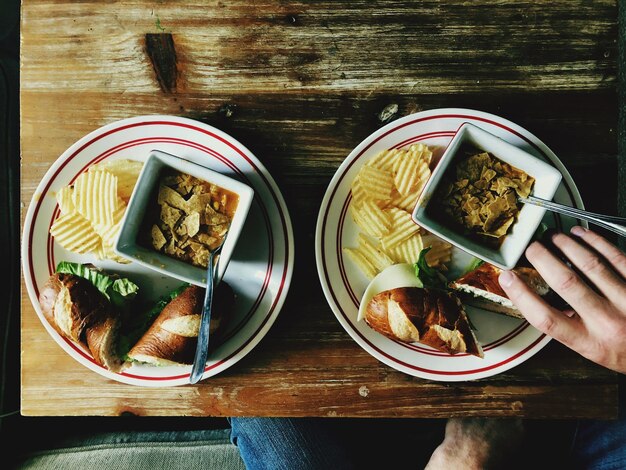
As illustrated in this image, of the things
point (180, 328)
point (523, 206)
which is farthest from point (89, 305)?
point (523, 206)

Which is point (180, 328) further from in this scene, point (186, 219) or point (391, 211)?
point (391, 211)

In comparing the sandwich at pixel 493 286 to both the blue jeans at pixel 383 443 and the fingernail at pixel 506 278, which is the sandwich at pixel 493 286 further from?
the blue jeans at pixel 383 443

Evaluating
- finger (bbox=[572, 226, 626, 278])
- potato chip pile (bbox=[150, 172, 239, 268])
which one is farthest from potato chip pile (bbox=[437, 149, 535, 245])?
potato chip pile (bbox=[150, 172, 239, 268])

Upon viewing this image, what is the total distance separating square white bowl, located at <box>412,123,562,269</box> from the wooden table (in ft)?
0.77

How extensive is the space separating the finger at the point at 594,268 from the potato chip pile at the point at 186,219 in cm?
86

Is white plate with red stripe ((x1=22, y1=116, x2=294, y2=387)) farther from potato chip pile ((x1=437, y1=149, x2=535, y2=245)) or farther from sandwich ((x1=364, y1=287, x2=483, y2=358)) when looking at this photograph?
potato chip pile ((x1=437, y1=149, x2=535, y2=245))

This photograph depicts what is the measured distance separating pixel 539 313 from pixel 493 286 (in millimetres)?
127

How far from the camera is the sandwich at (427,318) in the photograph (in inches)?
55.0

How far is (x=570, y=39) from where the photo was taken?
1524mm

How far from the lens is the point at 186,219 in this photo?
136cm

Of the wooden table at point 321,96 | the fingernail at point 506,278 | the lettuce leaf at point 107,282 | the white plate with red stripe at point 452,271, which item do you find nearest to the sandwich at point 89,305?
the lettuce leaf at point 107,282

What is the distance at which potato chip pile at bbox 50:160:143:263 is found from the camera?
1.43 meters

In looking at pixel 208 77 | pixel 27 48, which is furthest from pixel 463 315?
pixel 27 48

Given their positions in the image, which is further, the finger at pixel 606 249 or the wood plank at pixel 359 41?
the wood plank at pixel 359 41
